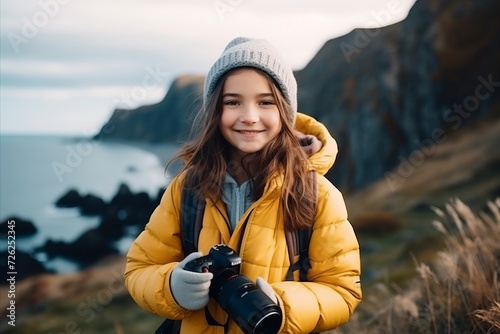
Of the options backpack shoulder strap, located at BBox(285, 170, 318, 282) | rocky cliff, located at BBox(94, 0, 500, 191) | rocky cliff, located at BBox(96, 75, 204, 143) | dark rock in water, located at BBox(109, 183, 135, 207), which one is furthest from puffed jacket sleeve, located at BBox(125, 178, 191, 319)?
rocky cliff, located at BBox(96, 75, 204, 143)

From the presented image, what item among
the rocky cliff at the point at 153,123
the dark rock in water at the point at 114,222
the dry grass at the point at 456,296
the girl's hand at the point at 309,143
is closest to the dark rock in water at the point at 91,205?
the dark rock in water at the point at 114,222

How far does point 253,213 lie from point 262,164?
0.86 feet

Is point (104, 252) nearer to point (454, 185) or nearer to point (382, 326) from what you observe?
point (454, 185)

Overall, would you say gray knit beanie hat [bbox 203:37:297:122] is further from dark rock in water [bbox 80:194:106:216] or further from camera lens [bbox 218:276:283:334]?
dark rock in water [bbox 80:194:106:216]

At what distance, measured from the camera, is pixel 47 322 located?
63.9ft

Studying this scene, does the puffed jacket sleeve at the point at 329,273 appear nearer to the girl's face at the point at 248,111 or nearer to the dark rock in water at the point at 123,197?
the girl's face at the point at 248,111

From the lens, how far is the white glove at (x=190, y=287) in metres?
2.11

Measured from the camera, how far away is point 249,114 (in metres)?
2.34

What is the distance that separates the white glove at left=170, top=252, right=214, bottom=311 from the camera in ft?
6.92

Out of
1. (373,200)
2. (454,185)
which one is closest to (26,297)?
(373,200)

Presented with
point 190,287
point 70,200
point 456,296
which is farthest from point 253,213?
point 70,200

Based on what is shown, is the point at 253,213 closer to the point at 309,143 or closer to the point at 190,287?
the point at 190,287

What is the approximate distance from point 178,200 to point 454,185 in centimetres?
1410

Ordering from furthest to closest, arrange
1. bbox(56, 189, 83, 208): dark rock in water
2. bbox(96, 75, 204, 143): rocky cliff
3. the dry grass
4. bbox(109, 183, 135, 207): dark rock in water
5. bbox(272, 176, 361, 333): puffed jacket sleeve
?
bbox(96, 75, 204, 143): rocky cliff, bbox(109, 183, 135, 207): dark rock in water, bbox(56, 189, 83, 208): dark rock in water, the dry grass, bbox(272, 176, 361, 333): puffed jacket sleeve
